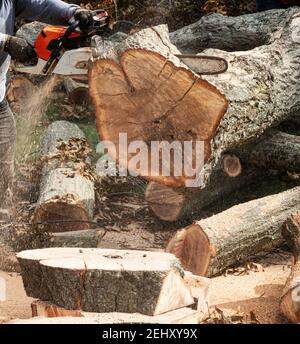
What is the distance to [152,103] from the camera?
4.72m

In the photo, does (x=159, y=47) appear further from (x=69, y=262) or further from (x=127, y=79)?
(x=69, y=262)

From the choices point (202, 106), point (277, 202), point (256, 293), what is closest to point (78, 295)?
point (256, 293)

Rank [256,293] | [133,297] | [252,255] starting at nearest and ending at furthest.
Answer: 1. [133,297]
2. [256,293]
3. [252,255]

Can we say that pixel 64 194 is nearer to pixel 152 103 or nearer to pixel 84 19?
pixel 152 103

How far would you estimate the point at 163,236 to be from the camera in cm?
539

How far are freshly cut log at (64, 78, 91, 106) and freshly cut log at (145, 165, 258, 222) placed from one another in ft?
8.17

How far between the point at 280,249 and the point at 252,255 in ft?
0.91

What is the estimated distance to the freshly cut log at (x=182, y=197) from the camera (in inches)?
214

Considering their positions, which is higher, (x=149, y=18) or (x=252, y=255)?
(x=149, y=18)

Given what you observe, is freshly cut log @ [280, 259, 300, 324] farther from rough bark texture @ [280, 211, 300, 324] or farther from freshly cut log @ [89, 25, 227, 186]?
freshly cut log @ [89, 25, 227, 186]

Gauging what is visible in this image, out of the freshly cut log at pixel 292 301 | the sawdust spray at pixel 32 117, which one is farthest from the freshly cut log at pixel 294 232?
the sawdust spray at pixel 32 117

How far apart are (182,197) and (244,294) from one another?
131 cm
